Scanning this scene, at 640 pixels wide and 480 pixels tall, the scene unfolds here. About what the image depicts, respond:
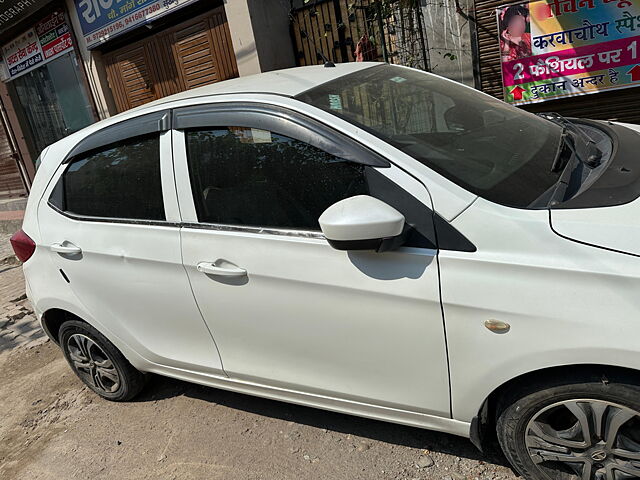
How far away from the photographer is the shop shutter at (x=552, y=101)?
496cm

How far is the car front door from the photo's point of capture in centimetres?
187

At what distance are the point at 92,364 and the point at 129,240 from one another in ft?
3.69

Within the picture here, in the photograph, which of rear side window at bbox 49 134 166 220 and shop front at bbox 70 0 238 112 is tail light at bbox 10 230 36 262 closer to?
rear side window at bbox 49 134 166 220

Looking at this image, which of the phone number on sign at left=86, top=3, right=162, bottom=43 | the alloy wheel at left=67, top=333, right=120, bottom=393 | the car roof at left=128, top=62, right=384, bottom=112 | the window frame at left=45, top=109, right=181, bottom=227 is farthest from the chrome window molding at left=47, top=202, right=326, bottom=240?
the phone number on sign at left=86, top=3, right=162, bottom=43

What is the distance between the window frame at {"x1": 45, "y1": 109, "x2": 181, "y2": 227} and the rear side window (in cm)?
2

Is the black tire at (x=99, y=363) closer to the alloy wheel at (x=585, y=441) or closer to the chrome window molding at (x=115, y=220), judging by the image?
the chrome window molding at (x=115, y=220)

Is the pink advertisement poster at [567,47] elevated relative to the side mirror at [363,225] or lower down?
elevated

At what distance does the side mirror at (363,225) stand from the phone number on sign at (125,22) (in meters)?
6.93

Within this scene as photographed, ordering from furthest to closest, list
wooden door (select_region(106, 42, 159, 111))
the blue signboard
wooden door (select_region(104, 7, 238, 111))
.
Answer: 1. wooden door (select_region(106, 42, 159, 111))
2. the blue signboard
3. wooden door (select_region(104, 7, 238, 111))

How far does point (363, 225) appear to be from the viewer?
172cm

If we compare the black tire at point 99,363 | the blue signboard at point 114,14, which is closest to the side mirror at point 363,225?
the black tire at point 99,363

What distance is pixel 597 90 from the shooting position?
16.3ft

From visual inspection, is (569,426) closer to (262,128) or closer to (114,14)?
(262,128)

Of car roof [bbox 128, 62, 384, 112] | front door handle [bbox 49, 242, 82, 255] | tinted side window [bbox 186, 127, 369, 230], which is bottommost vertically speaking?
front door handle [bbox 49, 242, 82, 255]
